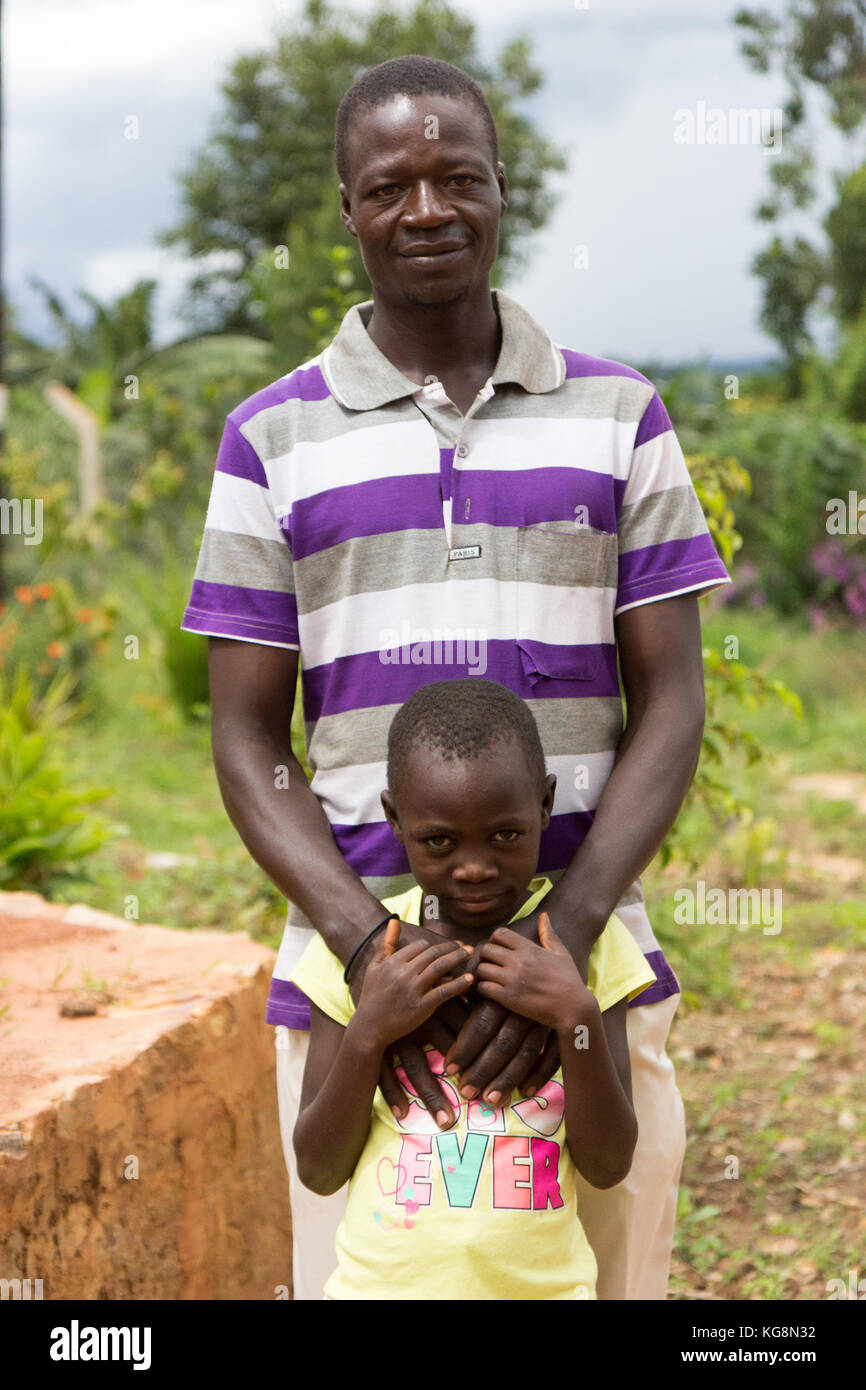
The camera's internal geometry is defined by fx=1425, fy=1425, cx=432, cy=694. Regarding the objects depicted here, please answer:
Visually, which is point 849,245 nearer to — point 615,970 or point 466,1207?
point 615,970

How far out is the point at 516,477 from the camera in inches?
74.0

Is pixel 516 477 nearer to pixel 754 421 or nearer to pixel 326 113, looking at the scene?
pixel 754 421

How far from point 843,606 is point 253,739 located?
9198 millimetres

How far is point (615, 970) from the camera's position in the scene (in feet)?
Result: 5.92

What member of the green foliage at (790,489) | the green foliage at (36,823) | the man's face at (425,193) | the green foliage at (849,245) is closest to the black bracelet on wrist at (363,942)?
the man's face at (425,193)

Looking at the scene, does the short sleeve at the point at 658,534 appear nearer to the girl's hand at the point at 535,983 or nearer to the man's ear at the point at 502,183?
the man's ear at the point at 502,183

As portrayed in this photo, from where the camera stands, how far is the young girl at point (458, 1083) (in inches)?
64.9

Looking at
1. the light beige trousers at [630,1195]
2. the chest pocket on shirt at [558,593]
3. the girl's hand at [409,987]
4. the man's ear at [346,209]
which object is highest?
the man's ear at [346,209]

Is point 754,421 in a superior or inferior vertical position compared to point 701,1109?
superior

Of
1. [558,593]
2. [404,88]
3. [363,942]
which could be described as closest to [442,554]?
[558,593]

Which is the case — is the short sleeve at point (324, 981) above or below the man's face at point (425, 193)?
below

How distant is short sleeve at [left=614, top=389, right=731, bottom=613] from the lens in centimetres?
190

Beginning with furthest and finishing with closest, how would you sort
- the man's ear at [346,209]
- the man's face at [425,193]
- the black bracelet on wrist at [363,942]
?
the man's ear at [346,209]
the man's face at [425,193]
the black bracelet on wrist at [363,942]

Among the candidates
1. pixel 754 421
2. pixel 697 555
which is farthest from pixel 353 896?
pixel 754 421
